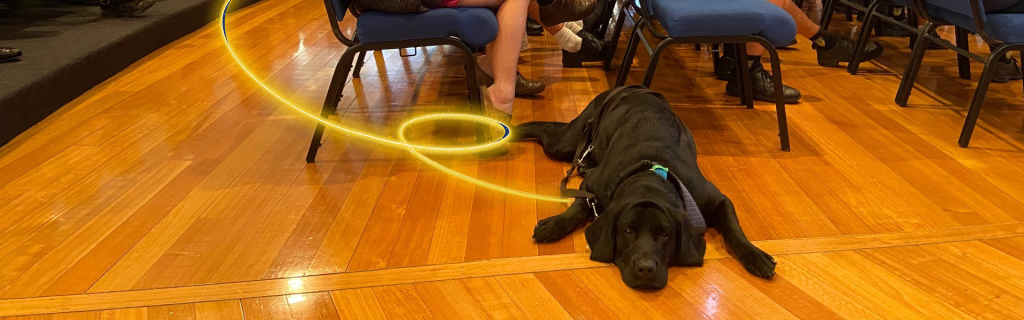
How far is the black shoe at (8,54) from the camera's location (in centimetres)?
348

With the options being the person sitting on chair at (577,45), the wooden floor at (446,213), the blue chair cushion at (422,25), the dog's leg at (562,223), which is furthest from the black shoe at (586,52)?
the dog's leg at (562,223)

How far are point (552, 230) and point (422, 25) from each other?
0.86 meters

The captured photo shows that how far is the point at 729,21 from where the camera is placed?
8.52 feet

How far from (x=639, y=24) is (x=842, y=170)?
102 cm

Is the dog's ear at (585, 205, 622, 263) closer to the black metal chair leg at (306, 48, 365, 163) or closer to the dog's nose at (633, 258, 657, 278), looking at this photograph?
the dog's nose at (633, 258, 657, 278)

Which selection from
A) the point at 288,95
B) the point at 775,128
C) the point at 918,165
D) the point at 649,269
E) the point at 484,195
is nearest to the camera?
the point at 649,269

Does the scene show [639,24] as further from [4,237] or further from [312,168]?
[4,237]

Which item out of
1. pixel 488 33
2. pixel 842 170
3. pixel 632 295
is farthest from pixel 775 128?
pixel 632 295

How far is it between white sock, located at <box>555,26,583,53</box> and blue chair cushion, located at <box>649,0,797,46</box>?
4.22 ft

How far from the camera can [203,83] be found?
12.4 ft

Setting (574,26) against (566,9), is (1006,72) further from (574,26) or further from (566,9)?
(566,9)

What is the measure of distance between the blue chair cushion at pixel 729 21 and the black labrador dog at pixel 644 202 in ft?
0.90

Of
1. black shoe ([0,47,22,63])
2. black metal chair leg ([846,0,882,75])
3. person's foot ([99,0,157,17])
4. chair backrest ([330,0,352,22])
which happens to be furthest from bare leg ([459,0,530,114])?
person's foot ([99,0,157,17])

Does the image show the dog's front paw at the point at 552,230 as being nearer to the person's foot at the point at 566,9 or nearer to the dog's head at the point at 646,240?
the dog's head at the point at 646,240
